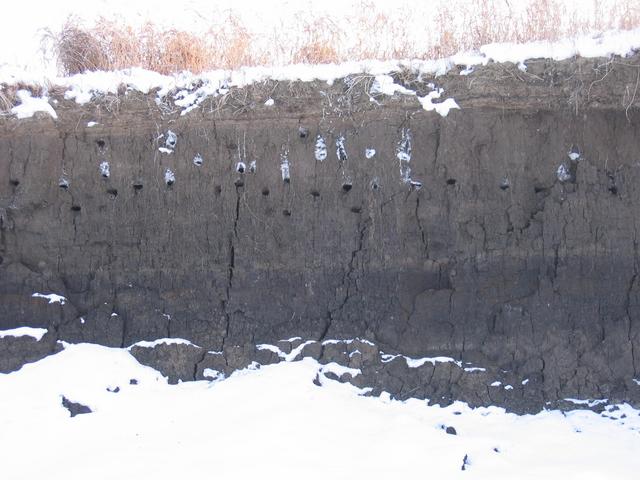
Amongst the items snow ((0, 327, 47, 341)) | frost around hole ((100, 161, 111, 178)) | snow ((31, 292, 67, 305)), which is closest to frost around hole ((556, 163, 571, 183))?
frost around hole ((100, 161, 111, 178))

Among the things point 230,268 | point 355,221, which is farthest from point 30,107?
point 355,221

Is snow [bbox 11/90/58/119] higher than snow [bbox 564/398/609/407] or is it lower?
higher

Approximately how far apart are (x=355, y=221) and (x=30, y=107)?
2579 millimetres

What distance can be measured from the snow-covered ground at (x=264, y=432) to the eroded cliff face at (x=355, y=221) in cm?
32

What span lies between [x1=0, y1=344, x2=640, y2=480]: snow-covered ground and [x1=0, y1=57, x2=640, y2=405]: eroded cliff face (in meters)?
0.32

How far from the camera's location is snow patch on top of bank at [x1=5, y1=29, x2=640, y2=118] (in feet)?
18.4

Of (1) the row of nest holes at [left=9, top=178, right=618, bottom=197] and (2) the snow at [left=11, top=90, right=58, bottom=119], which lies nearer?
(1) the row of nest holes at [left=9, top=178, right=618, bottom=197]

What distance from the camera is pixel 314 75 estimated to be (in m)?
5.83

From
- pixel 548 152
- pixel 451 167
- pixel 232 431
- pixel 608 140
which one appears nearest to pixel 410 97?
pixel 451 167

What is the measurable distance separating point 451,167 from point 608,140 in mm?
1099

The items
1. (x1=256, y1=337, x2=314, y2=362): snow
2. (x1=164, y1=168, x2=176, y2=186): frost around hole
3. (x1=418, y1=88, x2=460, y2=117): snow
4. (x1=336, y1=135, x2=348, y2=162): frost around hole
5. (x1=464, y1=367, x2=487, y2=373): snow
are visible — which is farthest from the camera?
(x1=164, y1=168, x2=176, y2=186): frost around hole

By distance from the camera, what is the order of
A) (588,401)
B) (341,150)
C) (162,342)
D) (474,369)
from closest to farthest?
(588,401)
(474,369)
(162,342)
(341,150)

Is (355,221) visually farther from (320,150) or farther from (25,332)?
(25,332)

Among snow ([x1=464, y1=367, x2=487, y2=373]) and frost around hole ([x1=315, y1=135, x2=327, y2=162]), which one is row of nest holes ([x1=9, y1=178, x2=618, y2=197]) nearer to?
frost around hole ([x1=315, y1=135, x2=327, y2=162])
